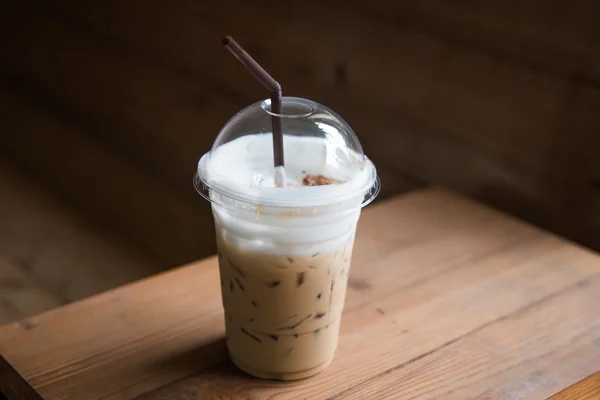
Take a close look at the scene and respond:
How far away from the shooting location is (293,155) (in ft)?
2.83

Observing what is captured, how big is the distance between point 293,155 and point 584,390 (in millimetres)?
439

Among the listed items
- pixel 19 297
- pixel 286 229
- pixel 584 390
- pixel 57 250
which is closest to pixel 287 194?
pixel 286 229

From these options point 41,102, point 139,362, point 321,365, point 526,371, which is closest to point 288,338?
point 321,365

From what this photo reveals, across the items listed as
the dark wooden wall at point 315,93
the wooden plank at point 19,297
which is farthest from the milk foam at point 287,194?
the wooden plank at point 19,297

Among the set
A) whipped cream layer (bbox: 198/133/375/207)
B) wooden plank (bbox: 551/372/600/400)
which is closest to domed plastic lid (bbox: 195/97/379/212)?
whipped cream layer (bbox: 198/133/375/207)

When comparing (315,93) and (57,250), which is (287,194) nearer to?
(315,93)

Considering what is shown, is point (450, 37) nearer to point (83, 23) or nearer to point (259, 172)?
point (259, 172)

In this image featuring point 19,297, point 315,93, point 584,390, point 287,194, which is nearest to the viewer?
point 287,194

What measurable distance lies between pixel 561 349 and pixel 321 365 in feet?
0.99

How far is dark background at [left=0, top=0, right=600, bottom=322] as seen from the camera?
1340 millimetres

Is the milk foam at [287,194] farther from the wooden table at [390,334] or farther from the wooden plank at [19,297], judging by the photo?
the wooden plank at [19,297]

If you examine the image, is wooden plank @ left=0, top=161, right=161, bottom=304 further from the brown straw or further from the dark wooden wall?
the brown straw

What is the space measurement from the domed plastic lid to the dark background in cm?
60

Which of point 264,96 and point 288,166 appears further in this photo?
point 264,96
